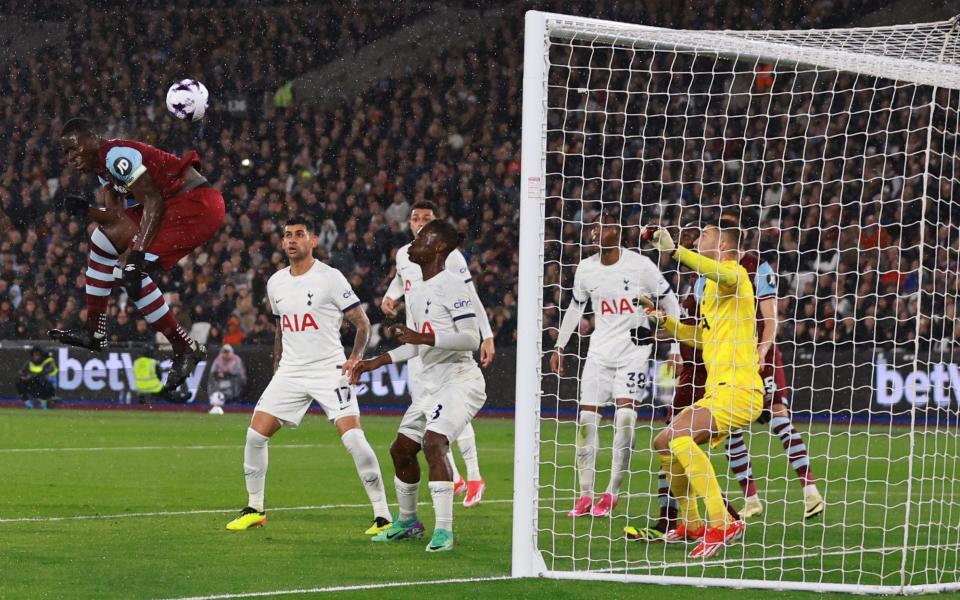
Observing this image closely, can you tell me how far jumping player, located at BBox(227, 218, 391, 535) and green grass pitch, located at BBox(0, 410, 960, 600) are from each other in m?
0.43

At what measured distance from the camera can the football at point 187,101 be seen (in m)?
9.21

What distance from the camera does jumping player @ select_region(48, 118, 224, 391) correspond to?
910 centimetres

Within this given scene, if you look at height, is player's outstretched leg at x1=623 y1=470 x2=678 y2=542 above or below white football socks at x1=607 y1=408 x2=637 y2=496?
below

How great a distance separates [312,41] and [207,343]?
9290mm

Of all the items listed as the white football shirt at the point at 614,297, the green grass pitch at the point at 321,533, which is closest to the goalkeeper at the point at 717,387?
the green grass pitch at the point at 321,533

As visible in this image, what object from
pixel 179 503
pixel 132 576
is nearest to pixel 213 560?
pixel 132 576

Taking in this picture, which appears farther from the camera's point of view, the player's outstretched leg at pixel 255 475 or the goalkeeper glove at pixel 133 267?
the player's outstretched leg at pixel 255 475

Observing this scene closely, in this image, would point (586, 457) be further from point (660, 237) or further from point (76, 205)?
point (76, 205)

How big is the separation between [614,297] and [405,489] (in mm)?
3018

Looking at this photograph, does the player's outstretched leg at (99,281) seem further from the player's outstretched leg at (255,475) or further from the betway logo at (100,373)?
the betway logo at (100,373)

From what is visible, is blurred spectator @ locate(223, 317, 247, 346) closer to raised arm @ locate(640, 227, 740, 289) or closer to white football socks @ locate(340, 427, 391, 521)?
white football socks @ locate(340, 427, 391, 521)

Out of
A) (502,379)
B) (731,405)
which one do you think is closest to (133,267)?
(731,405)

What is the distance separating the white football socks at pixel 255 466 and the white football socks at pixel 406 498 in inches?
46.9

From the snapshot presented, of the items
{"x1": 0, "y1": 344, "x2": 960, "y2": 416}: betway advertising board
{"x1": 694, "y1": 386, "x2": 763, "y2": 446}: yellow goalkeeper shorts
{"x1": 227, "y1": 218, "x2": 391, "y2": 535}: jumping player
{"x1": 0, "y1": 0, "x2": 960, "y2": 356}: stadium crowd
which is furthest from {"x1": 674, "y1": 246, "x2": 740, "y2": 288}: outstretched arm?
{"x1": 0, "y1": 0, "x2": 960, "y2": 356}: stadium crowd
